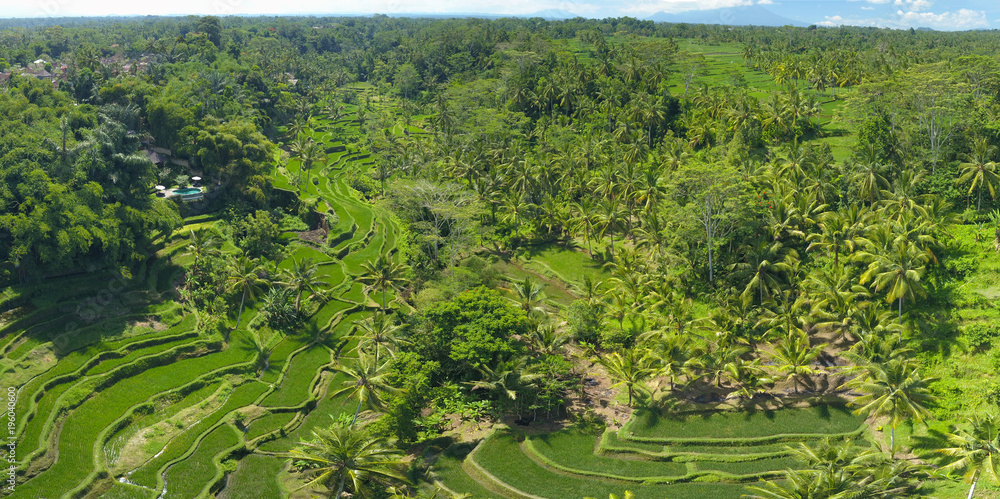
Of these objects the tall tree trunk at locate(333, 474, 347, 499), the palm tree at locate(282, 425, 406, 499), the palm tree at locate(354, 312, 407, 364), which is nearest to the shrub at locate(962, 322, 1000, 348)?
the palm tree at locate(282, 425, 406, 499)

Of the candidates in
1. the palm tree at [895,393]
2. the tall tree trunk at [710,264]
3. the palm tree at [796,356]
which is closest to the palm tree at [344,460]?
the palm tree at [796,356]

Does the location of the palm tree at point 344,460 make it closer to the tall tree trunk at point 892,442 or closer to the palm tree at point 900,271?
the tall tree trunk at point 892,442

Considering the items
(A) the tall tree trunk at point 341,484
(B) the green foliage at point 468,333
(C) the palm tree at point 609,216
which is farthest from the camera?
(C) the palm tree at point 609,216

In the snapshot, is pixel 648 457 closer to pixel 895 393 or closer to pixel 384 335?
pixel 895 393

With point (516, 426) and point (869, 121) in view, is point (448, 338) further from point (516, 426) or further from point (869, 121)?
point (869, 121)

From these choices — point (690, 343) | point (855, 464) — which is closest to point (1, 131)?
point (690, 343)
